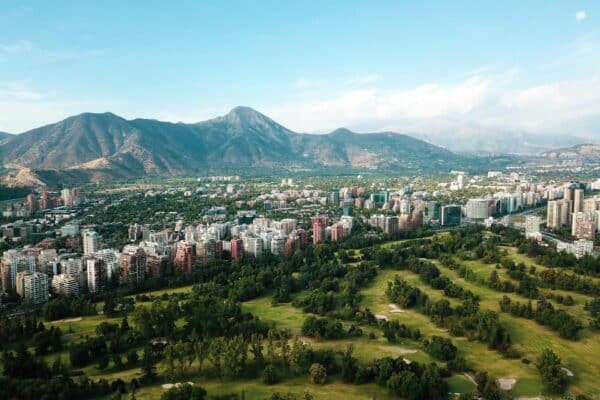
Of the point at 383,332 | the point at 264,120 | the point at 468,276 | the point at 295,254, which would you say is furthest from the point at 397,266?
the point at 264,120

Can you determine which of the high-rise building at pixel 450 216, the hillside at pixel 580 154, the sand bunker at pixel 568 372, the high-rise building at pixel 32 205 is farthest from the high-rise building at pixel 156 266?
the hillside at pixel 580 154

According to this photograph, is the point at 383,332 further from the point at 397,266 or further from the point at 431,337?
the point at 397,266

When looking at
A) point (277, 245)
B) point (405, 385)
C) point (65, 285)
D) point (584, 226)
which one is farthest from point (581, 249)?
point (65, 285)

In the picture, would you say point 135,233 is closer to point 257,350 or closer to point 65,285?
point 65,285

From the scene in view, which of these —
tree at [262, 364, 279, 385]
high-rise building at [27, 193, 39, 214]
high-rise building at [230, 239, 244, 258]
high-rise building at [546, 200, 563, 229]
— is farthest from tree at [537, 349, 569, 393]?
high-rise building at [27, 193, 39, 214]

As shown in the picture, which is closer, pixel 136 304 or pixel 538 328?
pixel 538 328

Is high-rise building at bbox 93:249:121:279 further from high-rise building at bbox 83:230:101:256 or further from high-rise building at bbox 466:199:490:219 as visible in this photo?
high-rise building at bbox 466:199:490:219

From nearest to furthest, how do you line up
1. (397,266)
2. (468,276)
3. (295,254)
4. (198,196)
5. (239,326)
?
(239,326), (468,276), (397,266), (295,254), (198,196)

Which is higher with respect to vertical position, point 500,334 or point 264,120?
point 264,120
